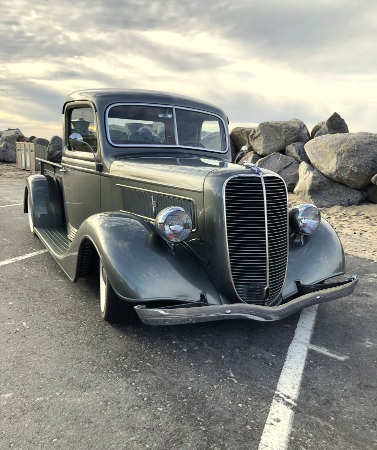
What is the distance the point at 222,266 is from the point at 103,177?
1755mm

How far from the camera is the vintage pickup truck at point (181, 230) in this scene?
9.74 ft

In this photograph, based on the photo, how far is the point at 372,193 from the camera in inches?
370

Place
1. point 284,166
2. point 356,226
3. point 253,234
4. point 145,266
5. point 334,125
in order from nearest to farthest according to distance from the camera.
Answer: point 145,266, point 253,234, point 356,226, point 284,166, point 334,125

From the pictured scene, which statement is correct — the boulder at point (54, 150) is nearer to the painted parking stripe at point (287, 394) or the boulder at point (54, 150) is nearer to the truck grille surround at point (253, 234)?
the truck grille surround at point (253, 234)

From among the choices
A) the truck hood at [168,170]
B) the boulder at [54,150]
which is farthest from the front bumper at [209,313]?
the boulder at [54,150]

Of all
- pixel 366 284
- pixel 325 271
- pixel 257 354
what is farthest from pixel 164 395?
pixel 366 284

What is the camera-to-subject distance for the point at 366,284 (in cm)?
474

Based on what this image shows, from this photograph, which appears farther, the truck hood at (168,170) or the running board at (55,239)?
the running board at (55,239)

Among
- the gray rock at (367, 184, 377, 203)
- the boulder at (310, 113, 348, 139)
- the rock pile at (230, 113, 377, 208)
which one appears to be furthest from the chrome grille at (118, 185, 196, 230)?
the boulder at (310, 113, 348, 139)

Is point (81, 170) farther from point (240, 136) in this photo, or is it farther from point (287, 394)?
point (240, 136)

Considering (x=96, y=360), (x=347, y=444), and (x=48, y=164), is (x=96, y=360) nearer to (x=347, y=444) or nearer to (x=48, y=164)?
(x=347, y=444)

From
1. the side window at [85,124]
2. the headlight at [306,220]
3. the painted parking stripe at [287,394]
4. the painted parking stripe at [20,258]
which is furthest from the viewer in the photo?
the painted parking stripe at [20,258]

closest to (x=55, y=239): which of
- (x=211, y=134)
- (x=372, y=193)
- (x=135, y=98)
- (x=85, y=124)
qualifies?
(x=85, y=124)

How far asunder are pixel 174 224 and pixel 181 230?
2.8 inches
